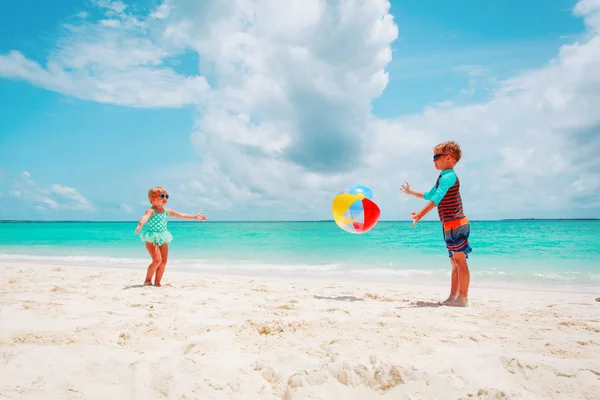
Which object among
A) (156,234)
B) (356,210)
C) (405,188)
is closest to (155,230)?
(156,234)

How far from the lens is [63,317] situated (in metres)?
3.82

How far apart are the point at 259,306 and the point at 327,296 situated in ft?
4.45

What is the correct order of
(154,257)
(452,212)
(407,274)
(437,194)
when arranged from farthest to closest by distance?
(407,274)
(154,257)
(452,212)
(437,194)

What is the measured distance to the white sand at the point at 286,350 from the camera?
7.97 feet

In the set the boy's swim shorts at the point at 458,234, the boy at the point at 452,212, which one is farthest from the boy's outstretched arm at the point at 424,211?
the boy's swim shorts at the point at 458,234

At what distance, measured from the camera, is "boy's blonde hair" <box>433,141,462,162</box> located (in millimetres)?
5039

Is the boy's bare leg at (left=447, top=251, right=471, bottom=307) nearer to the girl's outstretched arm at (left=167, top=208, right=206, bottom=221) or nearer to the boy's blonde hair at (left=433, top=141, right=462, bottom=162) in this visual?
the boy's blonde hair at (left=433, top=141, right=462, bottom=162)

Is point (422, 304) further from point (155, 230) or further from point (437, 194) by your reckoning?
point (155, 230)

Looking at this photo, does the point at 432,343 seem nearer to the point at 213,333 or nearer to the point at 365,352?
the point at 365,352

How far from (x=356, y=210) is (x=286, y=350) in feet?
9.23

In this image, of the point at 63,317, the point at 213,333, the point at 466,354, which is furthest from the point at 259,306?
the point at 466,354

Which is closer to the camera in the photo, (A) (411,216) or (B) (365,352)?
(B) (365,352)

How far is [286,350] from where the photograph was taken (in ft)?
9.78

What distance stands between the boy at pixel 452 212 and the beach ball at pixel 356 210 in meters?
0.67
